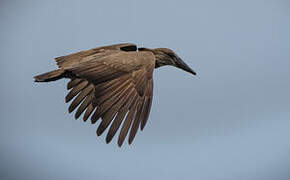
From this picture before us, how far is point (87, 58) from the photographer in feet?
32.7

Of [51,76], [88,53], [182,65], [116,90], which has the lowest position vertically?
[116,90]

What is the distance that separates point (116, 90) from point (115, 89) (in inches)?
0.9

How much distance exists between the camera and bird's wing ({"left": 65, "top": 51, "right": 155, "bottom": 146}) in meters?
8.25

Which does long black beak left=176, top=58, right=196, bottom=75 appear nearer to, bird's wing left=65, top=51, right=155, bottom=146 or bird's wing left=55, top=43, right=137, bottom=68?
bird's wing left=55, top=43, right=137, bottom=68

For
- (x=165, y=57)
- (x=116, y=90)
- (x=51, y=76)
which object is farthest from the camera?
(x=165, y=57)

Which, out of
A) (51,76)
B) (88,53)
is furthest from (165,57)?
(51,76)

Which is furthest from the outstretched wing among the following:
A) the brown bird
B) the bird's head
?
the bird's head

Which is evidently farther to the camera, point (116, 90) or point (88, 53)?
point (88, 53)

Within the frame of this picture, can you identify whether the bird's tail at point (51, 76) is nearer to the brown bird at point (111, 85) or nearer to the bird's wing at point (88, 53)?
the brown bird at point (111, 85)

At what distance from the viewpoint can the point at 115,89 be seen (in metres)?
8.55

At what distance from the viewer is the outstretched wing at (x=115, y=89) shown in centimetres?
824

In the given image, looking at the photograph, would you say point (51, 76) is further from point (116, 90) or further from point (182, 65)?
point (182, 65)

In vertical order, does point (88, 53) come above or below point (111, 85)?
above

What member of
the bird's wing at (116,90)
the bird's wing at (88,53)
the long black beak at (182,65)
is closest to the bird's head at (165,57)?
the long black beak at (182,65)
